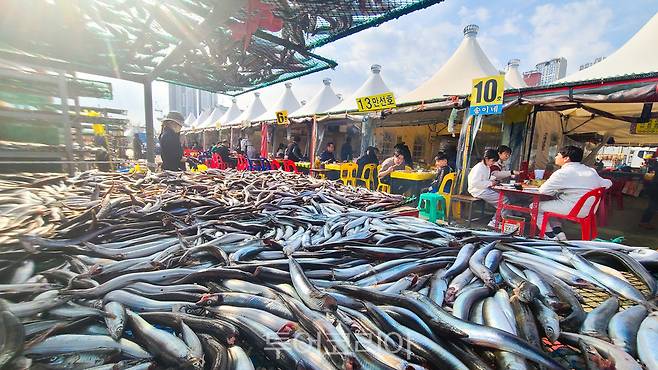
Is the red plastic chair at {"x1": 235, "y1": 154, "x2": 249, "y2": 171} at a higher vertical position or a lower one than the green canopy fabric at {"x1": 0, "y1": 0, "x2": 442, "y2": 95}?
lower

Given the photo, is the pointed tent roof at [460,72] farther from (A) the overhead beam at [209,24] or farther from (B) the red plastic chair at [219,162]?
(B) the red plastic chair at [219,162]

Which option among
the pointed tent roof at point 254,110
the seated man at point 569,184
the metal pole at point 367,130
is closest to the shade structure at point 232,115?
the pointed tent roof at point 254,110

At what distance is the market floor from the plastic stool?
550mm

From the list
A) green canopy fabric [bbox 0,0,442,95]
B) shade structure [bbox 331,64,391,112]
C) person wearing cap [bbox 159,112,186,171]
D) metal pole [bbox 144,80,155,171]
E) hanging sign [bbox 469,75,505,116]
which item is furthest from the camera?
shade structure [bbox 331,64,391,112]

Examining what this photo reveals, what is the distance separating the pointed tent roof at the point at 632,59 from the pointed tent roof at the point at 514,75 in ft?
15.2

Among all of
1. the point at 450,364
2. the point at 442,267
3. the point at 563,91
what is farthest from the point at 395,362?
the point at 563,91

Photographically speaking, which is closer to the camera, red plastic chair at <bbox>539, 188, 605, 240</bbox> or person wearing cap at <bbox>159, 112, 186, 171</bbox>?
red plastic chair at <bbox>539, 188, 605, 240</bbox>

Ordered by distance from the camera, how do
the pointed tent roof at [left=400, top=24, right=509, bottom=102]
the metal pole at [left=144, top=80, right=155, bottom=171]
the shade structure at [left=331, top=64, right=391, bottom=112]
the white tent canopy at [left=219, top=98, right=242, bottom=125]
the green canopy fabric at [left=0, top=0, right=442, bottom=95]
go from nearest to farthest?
the green canopy fabric at [left=0, top=0, right=442, bottom=95] < the metal pole at [left=144, top=80, right=155, bottom=171] < the pointed tent roof at [left=400, top=24, right=509, bottom=102] < the shade structure at [left=331, top=64, right=391, bottom=112] < the white tent canopy at [left=219, top=98, right=242, bottom=125]

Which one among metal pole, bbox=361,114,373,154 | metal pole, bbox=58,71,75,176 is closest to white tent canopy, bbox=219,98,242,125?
metal pole, bbox=361,114,373,154

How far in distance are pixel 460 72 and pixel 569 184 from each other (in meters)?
7.60

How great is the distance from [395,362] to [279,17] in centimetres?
592

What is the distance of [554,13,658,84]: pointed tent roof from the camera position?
233 inches

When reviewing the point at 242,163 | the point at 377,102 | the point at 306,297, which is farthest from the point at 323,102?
the point at 306,297

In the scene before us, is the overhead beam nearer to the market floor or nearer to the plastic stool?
the plastic stool
